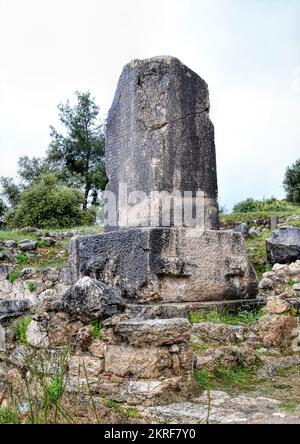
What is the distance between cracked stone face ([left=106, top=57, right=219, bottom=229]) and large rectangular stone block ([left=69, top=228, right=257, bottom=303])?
276 millimetres

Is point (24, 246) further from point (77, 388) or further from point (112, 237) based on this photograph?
point (77, 388)

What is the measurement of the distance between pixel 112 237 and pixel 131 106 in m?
1.27

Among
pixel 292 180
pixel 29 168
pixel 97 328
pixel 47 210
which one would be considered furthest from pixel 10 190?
pixel 97 328

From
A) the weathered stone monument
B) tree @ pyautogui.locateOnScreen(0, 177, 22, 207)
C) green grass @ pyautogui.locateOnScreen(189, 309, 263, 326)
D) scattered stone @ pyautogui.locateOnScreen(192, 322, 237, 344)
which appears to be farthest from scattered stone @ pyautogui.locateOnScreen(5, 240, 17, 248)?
tree @ pyautogui.locateOnScreen(0, 177, 22, 207)

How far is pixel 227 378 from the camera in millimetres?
3168

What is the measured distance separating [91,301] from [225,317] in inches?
63.8

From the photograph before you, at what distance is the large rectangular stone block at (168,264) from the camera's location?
13.6 ft

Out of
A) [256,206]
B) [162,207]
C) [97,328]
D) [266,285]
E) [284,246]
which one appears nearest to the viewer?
[97,328]

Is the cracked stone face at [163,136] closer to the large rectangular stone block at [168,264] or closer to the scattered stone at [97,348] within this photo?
the large rectangular stone block at [168,264]

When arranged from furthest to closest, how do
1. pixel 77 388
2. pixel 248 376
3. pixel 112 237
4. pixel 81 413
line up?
pixel 112 237
pixel 248 376
pixel 77 388
pixel 81 413

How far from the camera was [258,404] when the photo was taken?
263cm

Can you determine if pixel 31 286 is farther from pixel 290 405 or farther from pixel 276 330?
pixel 290 405

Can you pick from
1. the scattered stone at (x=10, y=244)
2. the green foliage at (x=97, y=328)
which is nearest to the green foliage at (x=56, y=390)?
the green foliage at (x=97, y=328)
